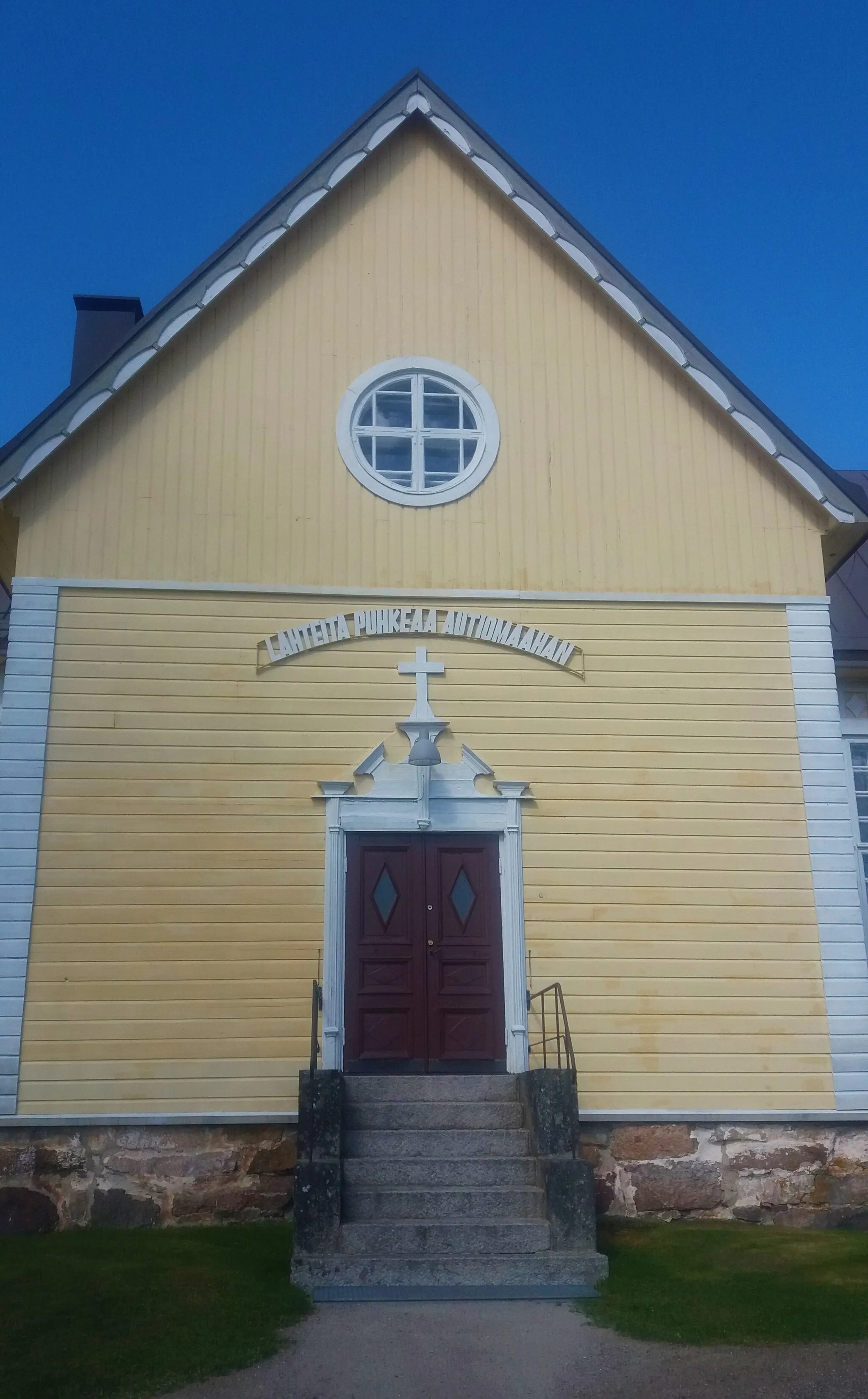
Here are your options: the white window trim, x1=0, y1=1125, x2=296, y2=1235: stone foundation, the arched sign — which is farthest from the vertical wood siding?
the white window trim

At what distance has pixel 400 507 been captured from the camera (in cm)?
1143

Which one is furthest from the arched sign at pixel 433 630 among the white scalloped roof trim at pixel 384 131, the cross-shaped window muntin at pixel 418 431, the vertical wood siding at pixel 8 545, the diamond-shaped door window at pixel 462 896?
the white scalloped roof trim at pixel 384 131

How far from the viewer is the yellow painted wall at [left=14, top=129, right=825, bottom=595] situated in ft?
36.6

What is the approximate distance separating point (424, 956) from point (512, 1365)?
408 cm

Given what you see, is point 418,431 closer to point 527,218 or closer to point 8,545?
point 527,218

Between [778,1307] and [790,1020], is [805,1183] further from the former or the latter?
[778,1307]

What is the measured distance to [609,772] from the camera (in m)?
11.0

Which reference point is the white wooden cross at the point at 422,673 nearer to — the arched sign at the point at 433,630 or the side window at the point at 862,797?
the arched sign at the point at 433,630

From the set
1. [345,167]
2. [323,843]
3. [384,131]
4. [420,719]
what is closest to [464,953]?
[323,843]

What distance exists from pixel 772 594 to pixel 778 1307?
6.24 m

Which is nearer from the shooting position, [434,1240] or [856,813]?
[434,1240]

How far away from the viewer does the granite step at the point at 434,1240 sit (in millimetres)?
8203

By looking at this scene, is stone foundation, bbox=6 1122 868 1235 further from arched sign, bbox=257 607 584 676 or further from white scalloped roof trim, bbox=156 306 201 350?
white scalloped roof trim, bbox=156 306 201 350

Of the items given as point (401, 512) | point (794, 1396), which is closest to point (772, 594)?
point (401, 512)
